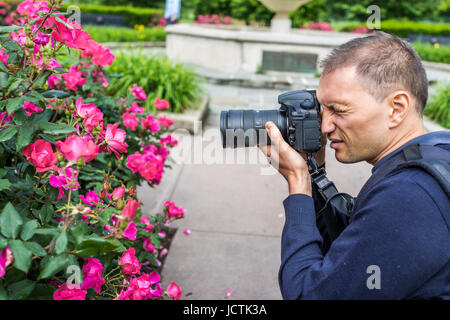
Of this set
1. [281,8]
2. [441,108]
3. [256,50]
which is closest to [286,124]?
[441,108]

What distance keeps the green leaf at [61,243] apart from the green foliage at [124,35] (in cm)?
976

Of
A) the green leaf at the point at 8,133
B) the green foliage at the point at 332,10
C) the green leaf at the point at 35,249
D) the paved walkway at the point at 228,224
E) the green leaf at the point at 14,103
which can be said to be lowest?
the paved walkway at the point at 228,224

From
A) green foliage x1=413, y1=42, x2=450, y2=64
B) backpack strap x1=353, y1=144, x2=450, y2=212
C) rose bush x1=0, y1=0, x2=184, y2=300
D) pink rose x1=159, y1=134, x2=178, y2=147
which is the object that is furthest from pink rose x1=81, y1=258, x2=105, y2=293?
green foliage x1=413, y1=42, x2=450, y2=64

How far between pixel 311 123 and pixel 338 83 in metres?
0.24

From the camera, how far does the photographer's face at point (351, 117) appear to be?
1.17 metres

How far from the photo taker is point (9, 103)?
3.56ft

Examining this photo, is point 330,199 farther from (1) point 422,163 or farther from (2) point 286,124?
(1) point 422,163

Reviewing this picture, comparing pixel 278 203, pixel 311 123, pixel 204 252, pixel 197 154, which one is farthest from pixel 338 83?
pixel 197 154

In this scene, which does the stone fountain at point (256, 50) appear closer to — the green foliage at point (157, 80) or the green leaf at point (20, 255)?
the green foliage at point (157, 80)

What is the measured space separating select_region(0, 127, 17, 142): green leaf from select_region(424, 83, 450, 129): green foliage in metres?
4.86

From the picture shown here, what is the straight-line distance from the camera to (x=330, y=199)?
55.5 inches

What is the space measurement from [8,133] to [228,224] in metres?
2.13

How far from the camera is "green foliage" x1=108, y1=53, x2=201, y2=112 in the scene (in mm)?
4824

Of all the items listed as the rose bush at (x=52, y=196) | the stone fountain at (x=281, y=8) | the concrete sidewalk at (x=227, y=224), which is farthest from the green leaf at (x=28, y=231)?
the stone fountain at (x=281, y=8)
